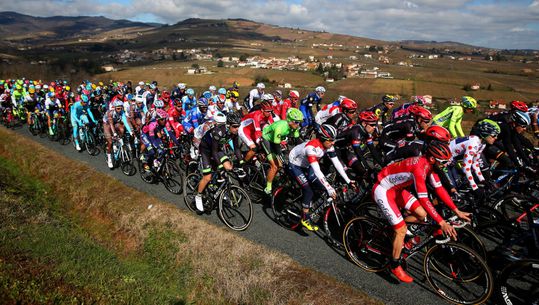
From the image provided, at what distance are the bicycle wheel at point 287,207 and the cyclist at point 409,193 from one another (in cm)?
232

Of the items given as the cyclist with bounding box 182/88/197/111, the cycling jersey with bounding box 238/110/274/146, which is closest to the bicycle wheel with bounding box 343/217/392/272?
the cycling jersey with bounding box 238/110/274/146

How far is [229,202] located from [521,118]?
23.2 ft

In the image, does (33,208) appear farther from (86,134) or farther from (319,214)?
(319,214)

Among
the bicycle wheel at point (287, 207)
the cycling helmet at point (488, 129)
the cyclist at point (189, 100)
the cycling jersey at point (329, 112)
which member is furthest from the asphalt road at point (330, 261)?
the cyclist at point (189, 100)

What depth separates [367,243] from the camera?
597 centimetres

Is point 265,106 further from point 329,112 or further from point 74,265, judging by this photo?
point 74,265

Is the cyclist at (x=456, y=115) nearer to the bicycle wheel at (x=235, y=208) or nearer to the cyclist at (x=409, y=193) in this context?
the cyclist at (x=409, y=193)

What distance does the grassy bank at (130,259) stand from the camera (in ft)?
18.3

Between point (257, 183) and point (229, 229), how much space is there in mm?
1722

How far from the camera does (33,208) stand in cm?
954

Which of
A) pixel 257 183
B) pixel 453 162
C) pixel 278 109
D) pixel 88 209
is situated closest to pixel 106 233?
pixel 88 209

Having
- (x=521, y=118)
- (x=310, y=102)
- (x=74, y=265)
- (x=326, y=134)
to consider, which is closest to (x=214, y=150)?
(x=326, y=134)

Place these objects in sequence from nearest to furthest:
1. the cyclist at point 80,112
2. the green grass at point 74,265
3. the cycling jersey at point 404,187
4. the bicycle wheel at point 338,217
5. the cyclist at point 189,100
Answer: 1. the cycling jersey at point 404,187
2. the green grass at point 74,265
3. the bicycle wheel at point 338,217
4. the cyclist at point 80,112
5. the cyclist at point 189,100

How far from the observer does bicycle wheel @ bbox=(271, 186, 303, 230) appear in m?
7.40
